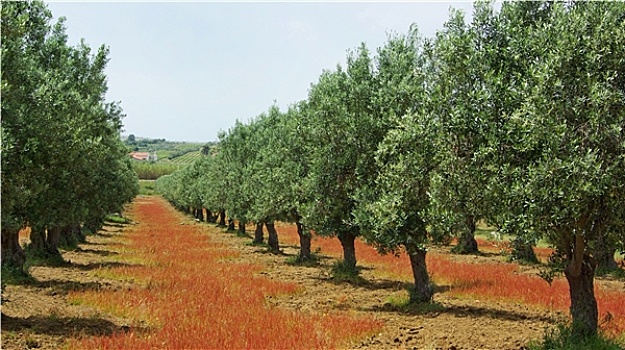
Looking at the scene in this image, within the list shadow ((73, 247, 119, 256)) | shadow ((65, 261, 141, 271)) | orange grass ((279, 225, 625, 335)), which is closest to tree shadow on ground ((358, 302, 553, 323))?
orange grass ((279, 225, 625, 335))

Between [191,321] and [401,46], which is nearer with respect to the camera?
[191,321]

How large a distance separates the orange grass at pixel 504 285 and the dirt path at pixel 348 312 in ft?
3.80

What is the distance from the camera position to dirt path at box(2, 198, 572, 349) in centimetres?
1616

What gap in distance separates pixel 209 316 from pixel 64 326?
4.52 meters

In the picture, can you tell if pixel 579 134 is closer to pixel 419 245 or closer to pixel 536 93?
pixel 536 93

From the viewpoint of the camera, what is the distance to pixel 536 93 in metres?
13.2

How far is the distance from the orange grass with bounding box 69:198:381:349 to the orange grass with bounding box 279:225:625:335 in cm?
790

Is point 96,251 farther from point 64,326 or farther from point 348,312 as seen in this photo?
point 348,312

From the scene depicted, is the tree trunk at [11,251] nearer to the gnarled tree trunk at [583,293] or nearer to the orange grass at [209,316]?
the orange grass at [209,316]

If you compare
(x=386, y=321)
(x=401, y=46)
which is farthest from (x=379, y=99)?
(x=386, y=321)

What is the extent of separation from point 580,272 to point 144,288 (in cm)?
1820

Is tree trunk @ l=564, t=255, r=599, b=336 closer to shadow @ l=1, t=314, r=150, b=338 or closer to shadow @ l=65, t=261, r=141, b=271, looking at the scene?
shadow @ l=1, t=314, r=150, b=338

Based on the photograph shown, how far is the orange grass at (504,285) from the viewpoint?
21858mm

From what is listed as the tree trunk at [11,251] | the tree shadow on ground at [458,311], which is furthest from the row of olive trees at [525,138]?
the tree trunk at [11,251]
